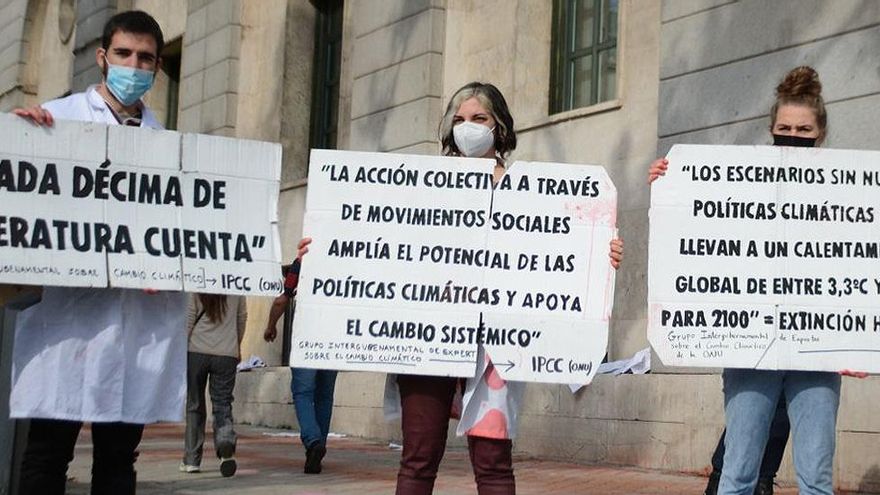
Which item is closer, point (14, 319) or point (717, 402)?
point (14, 319)

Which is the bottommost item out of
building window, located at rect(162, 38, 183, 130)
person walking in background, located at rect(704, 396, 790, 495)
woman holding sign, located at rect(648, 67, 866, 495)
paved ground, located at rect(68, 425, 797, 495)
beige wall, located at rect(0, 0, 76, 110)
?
paved ground, located at rect(68, 425, 797, 495)

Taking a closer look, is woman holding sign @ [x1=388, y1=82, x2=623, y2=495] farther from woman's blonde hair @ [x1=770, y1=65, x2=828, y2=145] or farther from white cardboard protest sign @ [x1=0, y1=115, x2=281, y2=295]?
woman's blonde hair @ [x1=770, y1=65, x2=828, y2=145]

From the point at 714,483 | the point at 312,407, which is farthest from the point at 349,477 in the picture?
the point at 714,483

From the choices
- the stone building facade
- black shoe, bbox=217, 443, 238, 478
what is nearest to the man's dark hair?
black shoe, bbox=217, 443, 238, 478

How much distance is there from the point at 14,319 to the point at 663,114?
7.20m

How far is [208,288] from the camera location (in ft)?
16.9

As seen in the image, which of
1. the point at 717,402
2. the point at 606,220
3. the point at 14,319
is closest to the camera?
the point at 14,319

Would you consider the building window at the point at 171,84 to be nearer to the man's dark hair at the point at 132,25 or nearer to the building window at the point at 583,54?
the building window at the point at 583,54

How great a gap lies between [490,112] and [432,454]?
4.42ft

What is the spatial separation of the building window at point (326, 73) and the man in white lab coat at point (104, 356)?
12.6m

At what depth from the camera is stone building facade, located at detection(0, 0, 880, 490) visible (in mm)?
10008

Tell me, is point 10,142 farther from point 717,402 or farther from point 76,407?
point 717,402

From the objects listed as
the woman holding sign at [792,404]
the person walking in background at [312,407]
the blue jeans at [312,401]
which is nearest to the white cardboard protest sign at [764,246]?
the woman holding sign at [792,404]

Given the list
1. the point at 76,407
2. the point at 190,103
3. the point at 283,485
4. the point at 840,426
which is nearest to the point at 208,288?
the point at 76,407
